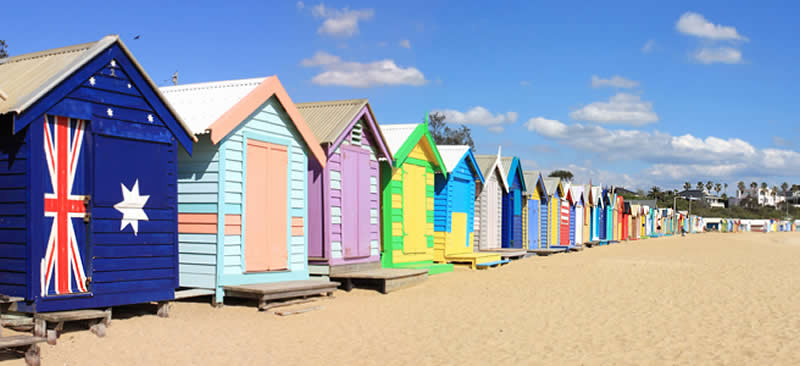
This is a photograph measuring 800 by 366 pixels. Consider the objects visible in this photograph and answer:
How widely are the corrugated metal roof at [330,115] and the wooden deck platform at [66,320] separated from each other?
6.23 meters

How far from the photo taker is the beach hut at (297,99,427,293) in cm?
1406

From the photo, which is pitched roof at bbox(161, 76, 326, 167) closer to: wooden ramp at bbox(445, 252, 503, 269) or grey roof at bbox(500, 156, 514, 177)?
wooden ramp at bbox(445, 252, 503, 269)

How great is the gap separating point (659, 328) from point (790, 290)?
7.09 m

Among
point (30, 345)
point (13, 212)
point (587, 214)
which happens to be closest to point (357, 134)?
point (13, 212)

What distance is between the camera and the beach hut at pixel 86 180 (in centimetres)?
803

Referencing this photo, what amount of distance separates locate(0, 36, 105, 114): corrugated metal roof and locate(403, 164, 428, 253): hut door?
930cm

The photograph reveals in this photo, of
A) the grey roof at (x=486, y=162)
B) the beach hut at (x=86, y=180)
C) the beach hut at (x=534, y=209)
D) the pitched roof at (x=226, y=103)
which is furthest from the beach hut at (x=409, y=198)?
the beach hut at (x=534, y=209)

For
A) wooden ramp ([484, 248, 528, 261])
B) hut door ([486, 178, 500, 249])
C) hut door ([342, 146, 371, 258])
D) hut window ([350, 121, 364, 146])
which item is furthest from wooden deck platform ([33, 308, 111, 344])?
hut door ([486, 178, 500, 249])

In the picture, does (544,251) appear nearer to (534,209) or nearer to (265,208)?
(534,209)

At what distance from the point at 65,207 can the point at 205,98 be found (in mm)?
4058

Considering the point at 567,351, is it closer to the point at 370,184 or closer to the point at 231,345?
the point at 231,345

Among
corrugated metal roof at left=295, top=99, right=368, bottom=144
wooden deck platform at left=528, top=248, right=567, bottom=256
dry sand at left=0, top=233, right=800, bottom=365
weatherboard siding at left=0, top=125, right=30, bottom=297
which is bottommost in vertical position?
dry sand at left=0, top=233, right=800, bottom=365

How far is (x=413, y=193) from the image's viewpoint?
17766mm

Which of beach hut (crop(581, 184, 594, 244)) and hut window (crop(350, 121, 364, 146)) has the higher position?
hut window (crop(350, 121, 364, 146))
